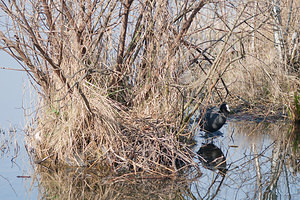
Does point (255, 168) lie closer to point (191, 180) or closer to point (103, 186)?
point (191, 180)

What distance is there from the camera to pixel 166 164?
4.36 meters

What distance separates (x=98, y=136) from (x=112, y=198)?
1.16 m

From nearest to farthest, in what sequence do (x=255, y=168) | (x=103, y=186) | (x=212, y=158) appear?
(x=103, y=186) → (x=255, y=168) → (x=212, y=158)

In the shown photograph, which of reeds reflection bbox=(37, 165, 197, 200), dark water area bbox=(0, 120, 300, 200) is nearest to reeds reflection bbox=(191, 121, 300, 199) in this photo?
dark water area bbox=(0, 120, 300, 200)

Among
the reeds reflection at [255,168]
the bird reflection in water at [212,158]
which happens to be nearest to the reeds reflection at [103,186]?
the reeds reflection at [255,168]

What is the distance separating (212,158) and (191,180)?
1029mm

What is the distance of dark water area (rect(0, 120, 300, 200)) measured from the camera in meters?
3.51

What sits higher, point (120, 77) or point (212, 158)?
point (120, 77)

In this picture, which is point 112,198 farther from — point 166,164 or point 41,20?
point 41,20

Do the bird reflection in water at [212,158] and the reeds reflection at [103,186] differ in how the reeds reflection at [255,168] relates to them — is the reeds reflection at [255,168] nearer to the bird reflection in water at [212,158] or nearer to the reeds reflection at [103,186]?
the bird reflection in water at [212,158]

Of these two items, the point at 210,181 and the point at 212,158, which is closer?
the point at 210,181

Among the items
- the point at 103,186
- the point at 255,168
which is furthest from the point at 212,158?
the point at 103,186

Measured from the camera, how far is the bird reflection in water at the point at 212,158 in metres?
4.40

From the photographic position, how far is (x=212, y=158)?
4.84 metres
